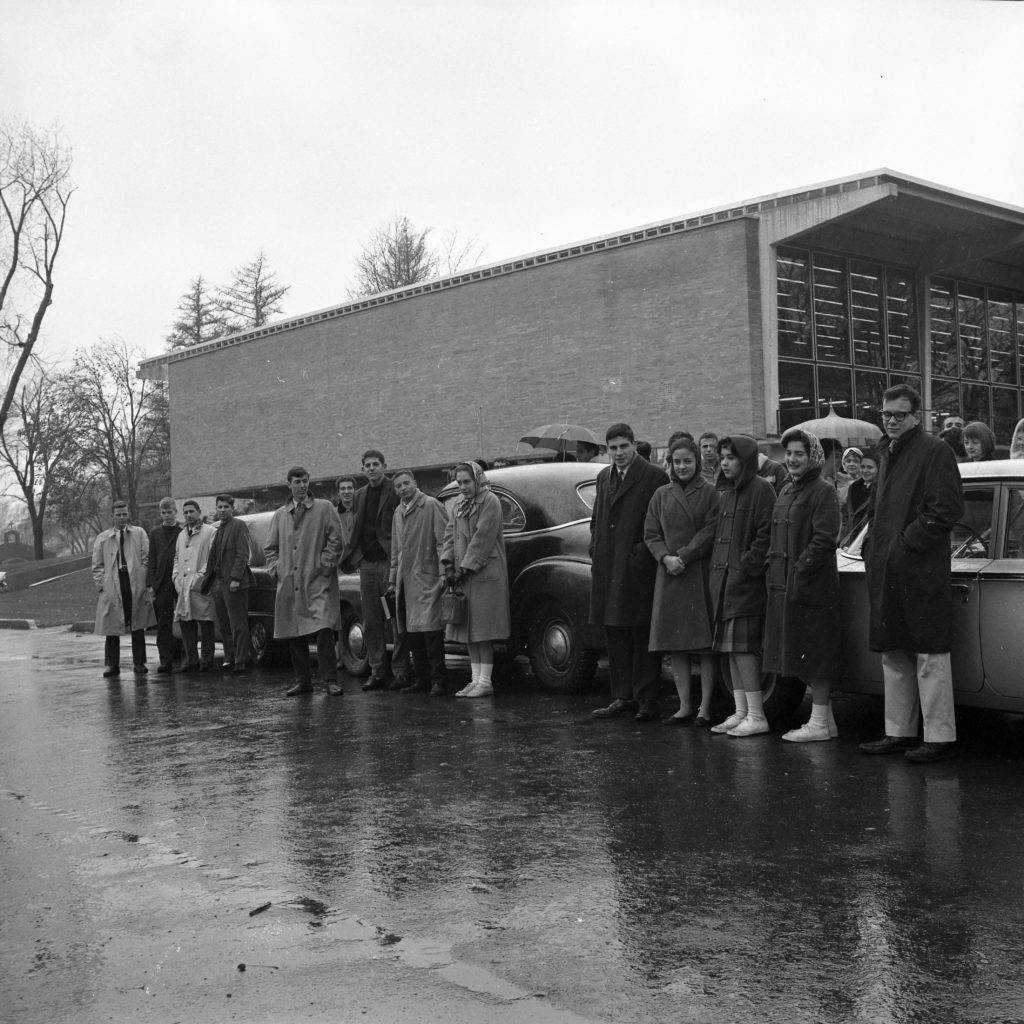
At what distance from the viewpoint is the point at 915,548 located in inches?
263

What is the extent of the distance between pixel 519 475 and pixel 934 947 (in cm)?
734

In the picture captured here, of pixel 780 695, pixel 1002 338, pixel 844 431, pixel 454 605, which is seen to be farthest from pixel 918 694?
pixel 1002 338

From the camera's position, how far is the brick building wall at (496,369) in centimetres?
2917

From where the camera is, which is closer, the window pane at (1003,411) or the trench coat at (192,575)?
the trench coat at (192,575)

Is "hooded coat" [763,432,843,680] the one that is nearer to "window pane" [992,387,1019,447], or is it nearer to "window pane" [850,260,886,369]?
"window pane" [850,260,886,369]

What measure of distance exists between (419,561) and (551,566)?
4.20 ft

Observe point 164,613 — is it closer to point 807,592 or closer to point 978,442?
point 807,592

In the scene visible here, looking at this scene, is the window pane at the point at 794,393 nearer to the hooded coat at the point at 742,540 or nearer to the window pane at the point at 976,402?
the window pane at the point at 976,402

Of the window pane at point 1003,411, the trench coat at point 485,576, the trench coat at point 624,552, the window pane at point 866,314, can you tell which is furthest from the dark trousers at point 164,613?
the window pane at point 1003,411

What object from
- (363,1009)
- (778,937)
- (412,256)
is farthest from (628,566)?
(412,256)

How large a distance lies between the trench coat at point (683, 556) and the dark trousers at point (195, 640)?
6.86m

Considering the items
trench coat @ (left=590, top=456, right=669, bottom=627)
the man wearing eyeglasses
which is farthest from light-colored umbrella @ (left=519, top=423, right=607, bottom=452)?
the man wearing eyeglasses

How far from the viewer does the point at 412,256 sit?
187 feet

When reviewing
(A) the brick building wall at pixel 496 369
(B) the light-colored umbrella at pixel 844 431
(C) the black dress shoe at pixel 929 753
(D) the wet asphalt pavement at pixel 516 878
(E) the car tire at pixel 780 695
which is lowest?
(D) the wet asphalt pavement at pixel 516 878
